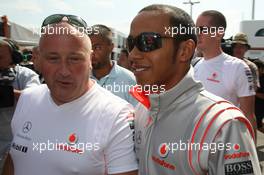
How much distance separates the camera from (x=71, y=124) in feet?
6.23

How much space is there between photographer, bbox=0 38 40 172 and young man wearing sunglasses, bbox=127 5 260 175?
1216 millimetres

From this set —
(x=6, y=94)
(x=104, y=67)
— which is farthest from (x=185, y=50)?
(x=104, y=67)

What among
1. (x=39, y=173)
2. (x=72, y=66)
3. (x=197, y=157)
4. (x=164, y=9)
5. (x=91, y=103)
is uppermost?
(x=164, y=9)

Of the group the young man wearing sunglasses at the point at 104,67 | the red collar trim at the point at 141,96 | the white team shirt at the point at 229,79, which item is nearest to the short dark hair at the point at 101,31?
the young man wearing sunglasses at the point at 104,67

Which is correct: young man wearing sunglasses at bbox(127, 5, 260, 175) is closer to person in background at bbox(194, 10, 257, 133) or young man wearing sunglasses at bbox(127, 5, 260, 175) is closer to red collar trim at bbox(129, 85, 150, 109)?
red collar trim at bbox(129, 85, 150, 109)

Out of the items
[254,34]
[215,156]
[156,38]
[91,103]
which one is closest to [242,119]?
[215,156]

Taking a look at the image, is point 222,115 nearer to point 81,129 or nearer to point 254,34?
point 81,129

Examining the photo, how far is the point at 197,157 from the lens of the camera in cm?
154

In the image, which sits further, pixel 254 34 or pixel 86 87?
pixel 254 34

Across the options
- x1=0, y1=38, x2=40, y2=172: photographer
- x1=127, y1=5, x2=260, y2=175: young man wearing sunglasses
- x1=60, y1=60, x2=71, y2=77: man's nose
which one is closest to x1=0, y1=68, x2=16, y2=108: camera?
x1=0, y1=38, x2=40, y2=172: photographer

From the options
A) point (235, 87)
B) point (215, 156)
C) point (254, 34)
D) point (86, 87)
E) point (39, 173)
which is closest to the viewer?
point (215, 156)

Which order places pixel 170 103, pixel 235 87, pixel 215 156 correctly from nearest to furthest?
1. pixel 215 156
2. pixel 170 103
3. pixel 235 87

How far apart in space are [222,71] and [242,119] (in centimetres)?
194

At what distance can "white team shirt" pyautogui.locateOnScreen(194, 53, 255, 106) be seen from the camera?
3326mm
